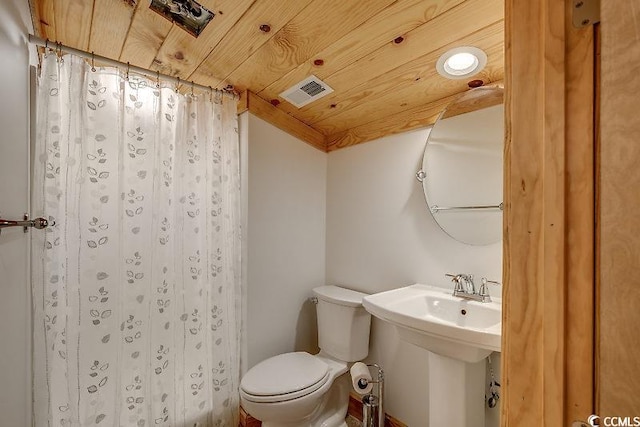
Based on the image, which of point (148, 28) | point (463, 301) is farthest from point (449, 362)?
point (148, 28)

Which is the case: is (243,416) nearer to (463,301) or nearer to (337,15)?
(463,301)

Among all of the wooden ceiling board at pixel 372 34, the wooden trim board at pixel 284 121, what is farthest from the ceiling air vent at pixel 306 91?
the wooden trim board at pixel 284 121

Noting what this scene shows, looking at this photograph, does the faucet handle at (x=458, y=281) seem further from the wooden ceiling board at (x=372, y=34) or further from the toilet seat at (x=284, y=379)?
the wooden ceiling board at (x=372, y=34)

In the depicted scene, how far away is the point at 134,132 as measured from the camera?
1370 millimetres

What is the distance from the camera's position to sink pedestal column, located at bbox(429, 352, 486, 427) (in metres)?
1.08

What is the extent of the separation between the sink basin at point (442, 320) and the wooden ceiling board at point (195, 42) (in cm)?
130

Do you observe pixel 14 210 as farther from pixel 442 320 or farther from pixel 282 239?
pixel 442 320

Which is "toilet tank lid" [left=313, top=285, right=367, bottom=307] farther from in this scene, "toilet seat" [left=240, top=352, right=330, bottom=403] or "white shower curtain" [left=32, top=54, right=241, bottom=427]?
"white shower curtain" [left=32, top=54, right=241, bottom=427]

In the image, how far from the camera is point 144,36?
1.26 metres

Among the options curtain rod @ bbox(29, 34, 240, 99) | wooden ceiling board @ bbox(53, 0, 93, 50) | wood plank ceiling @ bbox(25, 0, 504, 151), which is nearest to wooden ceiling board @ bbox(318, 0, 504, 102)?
wood plank ceiling @ bbox(25, 0, 504, 151)

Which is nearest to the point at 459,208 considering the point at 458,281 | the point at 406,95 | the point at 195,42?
the point at 458,281

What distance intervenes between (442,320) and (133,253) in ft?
4.63

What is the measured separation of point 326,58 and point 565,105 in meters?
1.09

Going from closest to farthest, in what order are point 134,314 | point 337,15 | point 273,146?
point 337,15 → point 134,314 → point 273,146
